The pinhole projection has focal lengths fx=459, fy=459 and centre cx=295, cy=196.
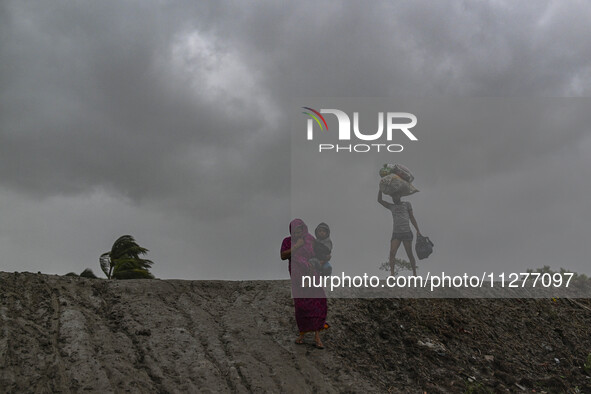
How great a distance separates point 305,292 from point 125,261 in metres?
9.60

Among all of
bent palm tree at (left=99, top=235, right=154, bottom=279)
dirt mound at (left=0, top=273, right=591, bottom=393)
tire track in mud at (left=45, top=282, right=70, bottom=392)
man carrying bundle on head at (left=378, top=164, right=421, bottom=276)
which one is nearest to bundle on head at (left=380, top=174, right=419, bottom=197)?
man carrying bundle on head at (left=378, top=164, right=421, bottom=276)

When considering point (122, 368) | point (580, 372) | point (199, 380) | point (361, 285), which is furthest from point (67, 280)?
point (580, 372)

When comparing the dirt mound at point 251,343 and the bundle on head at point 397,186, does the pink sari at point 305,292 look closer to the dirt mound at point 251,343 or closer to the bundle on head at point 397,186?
the dirt mound at point 251,343

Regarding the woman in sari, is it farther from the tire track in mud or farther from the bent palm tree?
the bent palm tree

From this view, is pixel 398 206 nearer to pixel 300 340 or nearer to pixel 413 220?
pixel 413 220

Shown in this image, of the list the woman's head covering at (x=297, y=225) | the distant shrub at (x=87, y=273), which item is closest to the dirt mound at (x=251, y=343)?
the woman's head covering at (x=297, y=225)

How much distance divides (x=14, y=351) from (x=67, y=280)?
2694mm

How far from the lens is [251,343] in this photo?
7652mm

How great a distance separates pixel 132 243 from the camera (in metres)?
15.9

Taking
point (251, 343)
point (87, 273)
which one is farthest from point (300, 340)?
point (87, 273)

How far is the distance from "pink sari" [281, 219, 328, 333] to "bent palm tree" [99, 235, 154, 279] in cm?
870

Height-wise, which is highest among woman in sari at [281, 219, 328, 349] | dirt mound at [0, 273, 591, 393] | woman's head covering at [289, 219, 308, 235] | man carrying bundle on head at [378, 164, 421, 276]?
man carrying bundle on head at [378, 164, 421, 276]

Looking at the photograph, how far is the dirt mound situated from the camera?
6.54 metres

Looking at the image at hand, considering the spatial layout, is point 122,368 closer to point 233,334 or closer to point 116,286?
point 233,334
